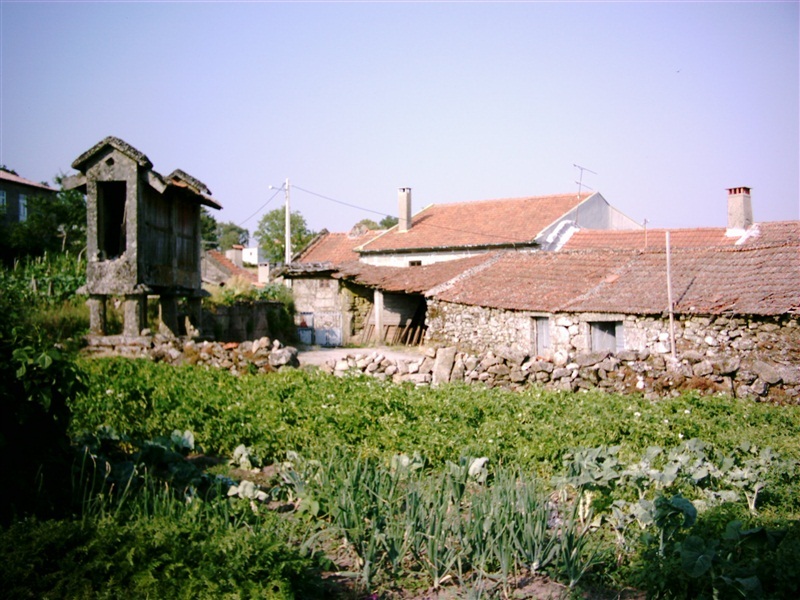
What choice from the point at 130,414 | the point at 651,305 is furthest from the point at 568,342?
the point at 130,414

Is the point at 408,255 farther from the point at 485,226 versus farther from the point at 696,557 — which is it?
the point at 696,557

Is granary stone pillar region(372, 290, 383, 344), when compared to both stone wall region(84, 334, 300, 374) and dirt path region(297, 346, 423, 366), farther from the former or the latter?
stone wall region(84, 334, 300, 374)

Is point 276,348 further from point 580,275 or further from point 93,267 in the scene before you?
point 580,275

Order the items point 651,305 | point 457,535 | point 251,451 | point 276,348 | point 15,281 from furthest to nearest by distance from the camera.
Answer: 1. point 15,281
2. point 651,305
3. point 276,348
4. point 251,451
5. point 457,535

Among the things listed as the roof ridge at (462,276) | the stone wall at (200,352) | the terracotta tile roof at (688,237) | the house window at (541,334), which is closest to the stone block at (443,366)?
the stone wall at (200,352)

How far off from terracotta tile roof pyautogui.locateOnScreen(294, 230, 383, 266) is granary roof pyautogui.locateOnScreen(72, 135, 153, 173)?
2152 cm

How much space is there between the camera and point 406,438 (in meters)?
7.84

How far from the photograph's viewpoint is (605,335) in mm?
17969

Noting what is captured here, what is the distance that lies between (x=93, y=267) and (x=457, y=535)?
12.3 metres

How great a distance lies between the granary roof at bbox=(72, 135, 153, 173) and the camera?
14.6 meters

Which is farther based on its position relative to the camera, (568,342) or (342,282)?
(342,282)

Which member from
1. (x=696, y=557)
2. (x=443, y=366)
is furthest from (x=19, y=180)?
(x=696, y=557)

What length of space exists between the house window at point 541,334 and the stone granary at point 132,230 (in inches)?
369

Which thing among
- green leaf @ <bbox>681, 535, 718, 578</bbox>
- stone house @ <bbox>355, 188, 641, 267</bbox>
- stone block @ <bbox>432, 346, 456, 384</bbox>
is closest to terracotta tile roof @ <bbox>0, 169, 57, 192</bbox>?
stone house @ <bbox>355, 188, 641, 267</bbox>
